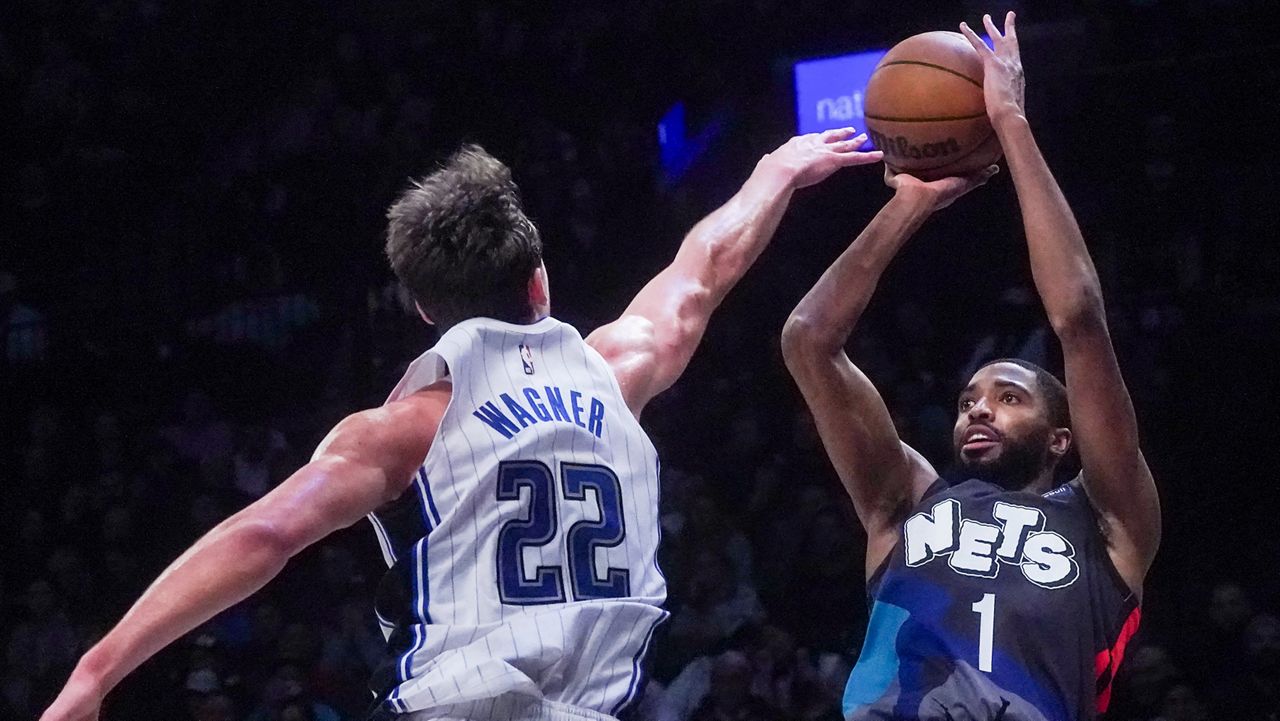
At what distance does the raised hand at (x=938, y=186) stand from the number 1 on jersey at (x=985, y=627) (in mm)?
922

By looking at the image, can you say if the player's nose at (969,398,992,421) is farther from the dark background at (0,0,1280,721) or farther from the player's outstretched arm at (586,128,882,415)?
the dark background at (0,0,1280,721)

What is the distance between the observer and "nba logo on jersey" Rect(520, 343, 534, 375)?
293cm

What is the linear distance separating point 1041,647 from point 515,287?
4.60ft

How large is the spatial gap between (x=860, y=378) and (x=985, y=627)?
67 centimetres

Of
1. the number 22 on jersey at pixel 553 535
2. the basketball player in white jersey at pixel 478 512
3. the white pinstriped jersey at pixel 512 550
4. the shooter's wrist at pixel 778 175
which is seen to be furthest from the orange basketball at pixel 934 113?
the number 22 on jersey at pixel 553 535

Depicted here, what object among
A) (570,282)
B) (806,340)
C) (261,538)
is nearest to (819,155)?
(806,340)

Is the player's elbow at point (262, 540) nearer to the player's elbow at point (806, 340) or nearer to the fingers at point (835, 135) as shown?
the player's elbow at point (806, 340)

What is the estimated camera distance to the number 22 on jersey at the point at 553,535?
107 inches

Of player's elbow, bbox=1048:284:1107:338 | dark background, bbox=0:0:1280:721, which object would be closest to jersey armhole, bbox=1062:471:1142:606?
player's elbow, bbox=1048:284:1107:338

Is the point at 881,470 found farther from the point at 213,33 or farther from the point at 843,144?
the point at 213,33

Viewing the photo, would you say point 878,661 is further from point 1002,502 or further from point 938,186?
point 938,186

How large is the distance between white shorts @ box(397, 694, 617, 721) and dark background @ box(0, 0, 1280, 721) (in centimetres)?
433

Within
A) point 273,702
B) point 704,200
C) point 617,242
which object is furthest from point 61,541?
point 704,200

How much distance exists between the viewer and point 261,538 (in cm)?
255
